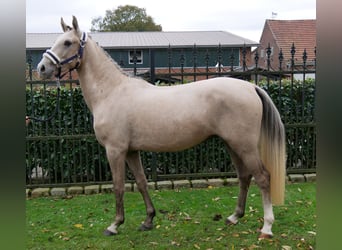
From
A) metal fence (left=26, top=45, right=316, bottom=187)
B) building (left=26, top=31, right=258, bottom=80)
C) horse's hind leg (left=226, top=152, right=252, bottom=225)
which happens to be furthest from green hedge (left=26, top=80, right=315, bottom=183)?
building (left=26, top=31, right=258, bottom=80)

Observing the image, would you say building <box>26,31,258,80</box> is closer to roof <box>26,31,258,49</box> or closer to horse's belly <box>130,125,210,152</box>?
roof <box>26,31,258,49</box>

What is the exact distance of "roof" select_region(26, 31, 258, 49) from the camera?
25.5m

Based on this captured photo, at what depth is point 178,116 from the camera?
146 inches

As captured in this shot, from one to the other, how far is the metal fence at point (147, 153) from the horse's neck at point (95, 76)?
1.86 metres

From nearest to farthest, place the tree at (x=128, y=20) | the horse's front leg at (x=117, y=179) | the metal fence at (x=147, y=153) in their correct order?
the horse's front leg at (x=117, y=179) → the metal fence at (x=147, y=153) → the tree at (x=128, y=20)

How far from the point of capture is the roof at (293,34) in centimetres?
2686

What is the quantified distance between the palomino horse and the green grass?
44 centimetres

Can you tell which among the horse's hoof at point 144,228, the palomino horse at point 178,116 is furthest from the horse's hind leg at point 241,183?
the horse's hoof at point 144,228

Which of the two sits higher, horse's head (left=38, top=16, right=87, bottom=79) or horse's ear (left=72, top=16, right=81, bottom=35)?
horse's ear (left=72, top=16, right=81, bottom=35)

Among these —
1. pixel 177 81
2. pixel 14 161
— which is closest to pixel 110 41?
pixel 177 81

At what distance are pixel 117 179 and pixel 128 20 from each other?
149ft

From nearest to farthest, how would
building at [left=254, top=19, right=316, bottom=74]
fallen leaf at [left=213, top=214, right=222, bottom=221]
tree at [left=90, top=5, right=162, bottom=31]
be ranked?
fallen leaf at [left=213, top=214, right=222, bottom=221]
building at [left=254, top=19, right=316, bottom=74]
tree at [left=90, top=5, right=162, bottom=31]

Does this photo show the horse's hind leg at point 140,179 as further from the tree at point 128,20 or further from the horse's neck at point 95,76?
the tree at point 128,20

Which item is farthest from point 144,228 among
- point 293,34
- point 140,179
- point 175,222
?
point 293,34
